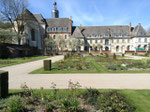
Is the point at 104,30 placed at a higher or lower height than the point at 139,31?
higher

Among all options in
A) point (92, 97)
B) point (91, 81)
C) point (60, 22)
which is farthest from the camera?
point (60, 22)

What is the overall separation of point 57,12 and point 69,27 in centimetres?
2336

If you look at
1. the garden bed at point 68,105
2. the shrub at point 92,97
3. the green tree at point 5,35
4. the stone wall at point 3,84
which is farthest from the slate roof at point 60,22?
the garden bed at point 68,105

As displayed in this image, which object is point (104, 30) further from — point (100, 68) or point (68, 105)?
point (68, 105)

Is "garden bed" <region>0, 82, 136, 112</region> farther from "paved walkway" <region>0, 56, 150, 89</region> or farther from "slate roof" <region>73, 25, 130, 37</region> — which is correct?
"slate roof" <region>73, 25, 130, 37</region>

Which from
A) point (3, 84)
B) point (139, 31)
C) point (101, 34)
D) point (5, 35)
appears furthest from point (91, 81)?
point (139, 31)

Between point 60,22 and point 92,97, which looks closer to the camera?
point 92,97

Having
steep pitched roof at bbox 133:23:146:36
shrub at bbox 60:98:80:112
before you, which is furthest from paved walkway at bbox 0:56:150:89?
steep pitched roof at bbox 133:23:146:36

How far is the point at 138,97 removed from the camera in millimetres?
4211

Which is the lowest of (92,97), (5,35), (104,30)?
(92,97)

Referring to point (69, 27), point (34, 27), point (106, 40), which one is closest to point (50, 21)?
point (69, 27)

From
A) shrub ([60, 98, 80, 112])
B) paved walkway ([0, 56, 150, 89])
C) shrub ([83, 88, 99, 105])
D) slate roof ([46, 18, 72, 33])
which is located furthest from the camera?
slate roof ([46, 18, 72, 33])

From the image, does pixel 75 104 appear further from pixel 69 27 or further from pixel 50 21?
pixel 50 21

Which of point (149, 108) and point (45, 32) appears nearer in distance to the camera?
point (149, 108)
